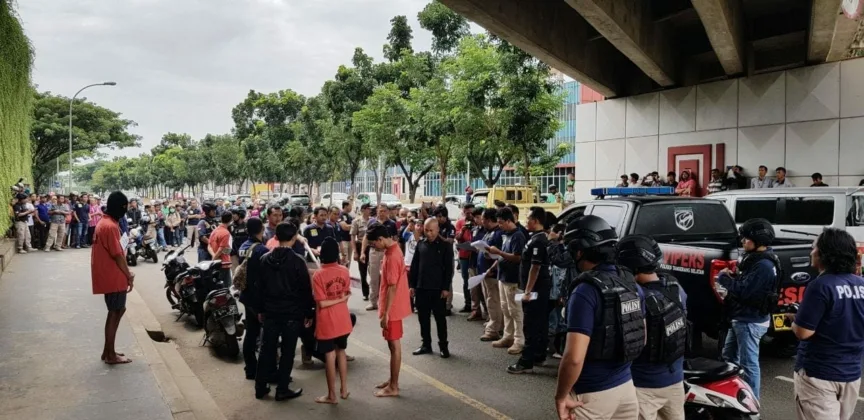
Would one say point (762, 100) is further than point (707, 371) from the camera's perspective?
Yes

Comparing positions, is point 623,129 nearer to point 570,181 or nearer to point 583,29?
point 570,181

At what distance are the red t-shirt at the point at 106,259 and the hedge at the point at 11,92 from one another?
10.2 m

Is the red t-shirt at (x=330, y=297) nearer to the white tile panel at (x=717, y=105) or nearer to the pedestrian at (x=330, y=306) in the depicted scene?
the pedestrian at (x=330, y=306)

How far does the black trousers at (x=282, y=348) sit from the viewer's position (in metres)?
5.60

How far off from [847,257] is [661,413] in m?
1.44

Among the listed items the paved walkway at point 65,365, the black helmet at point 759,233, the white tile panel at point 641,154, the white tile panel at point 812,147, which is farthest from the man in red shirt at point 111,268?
the white tile panel at point 641,154

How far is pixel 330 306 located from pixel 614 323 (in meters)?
3.17

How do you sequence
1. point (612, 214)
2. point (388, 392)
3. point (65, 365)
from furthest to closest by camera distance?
point (612, 214), point (65, 365), point (388, 392)

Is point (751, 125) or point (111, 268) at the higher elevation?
point (751, 125)

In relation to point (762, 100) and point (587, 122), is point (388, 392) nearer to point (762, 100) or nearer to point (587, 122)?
point (762, 100)

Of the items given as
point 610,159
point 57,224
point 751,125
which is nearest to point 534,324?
point 751,125

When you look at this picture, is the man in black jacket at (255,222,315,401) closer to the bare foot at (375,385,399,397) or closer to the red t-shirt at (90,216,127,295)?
the bare foot at (375,385,399,397)

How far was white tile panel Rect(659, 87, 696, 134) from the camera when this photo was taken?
1786cm

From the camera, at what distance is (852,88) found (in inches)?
572
